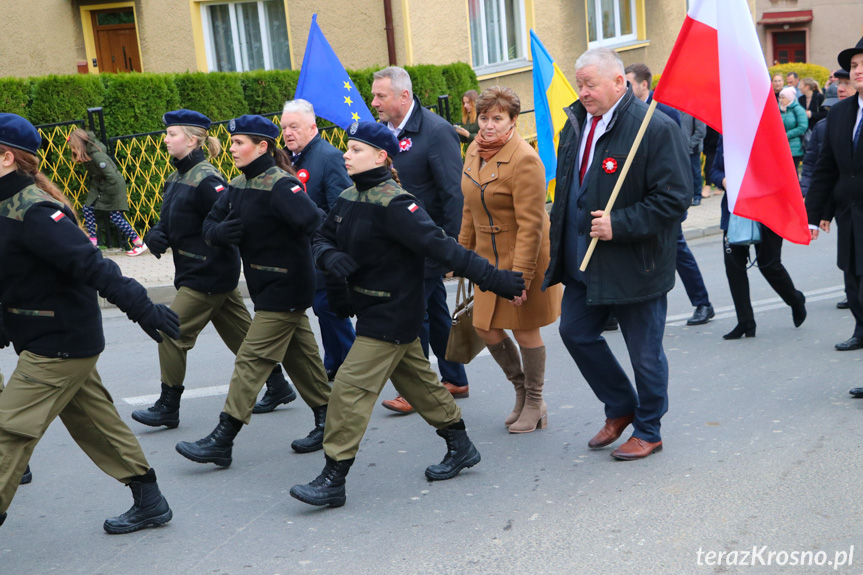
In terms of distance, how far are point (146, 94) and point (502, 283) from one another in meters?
9.76

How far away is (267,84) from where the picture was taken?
14492 mm

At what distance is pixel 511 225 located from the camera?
5348 mm

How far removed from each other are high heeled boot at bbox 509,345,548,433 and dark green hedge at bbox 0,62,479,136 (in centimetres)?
893

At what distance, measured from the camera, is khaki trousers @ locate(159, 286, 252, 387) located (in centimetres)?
575

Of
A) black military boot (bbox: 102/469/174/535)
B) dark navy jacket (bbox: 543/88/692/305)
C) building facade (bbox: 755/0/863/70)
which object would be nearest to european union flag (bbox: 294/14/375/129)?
dark navy jacket (bbox: 543/88/692/305)

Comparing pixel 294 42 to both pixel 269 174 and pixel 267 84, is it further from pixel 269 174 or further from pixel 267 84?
pixel 269 174

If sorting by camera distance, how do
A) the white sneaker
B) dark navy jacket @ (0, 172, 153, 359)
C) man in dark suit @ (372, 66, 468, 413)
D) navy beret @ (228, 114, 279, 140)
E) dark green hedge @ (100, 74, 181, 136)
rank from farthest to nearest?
1. dark green hedge @ (100, 74, 181, 136)
2. the white sneaker
3. man in dark suit @ (372, 66, 468, 413)
4. navy beret @ (228, 114, 279, 140)
5. dark navy jacket @ (0, 172, 153, 359)

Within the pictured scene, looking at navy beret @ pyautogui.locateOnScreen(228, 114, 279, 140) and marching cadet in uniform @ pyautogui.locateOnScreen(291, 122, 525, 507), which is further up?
navy beret @ pyautogui.locateOnScreen(228, 114, 279, 140)

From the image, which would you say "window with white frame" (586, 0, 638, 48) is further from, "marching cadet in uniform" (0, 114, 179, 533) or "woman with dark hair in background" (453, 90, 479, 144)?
"marching cadet in uniform" (0, 114, 179, 533)

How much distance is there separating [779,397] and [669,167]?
6.29 ft

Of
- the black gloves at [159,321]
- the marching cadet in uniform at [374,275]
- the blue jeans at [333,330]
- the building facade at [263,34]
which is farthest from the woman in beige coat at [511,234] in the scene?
the building facade at [263,34]

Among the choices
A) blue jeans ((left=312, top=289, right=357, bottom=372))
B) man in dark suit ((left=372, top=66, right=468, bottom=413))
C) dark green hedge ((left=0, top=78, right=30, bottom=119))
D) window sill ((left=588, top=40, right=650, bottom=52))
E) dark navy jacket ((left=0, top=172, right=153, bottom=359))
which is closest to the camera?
dark navy jacket ((left=0, top=172, right=153, bottom=359))

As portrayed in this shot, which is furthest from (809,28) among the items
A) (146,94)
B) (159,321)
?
(159,321)

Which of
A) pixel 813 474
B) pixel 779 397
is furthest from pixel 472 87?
pixel 813 474
